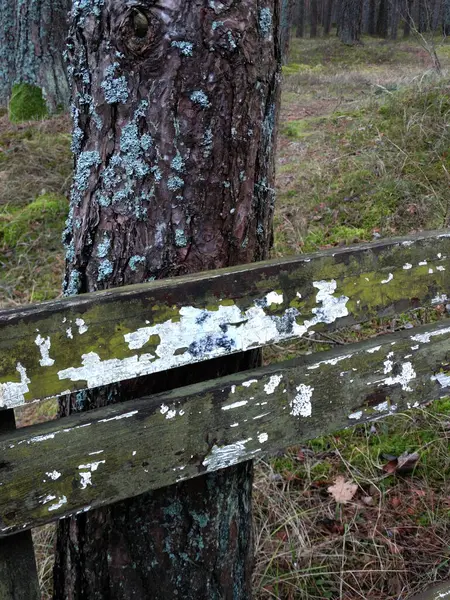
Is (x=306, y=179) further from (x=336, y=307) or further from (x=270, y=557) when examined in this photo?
(x=336, y=307)

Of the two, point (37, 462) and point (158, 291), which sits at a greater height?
point (158, 291)

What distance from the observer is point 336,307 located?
1387 millimetres

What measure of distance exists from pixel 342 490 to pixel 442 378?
1.31 metres

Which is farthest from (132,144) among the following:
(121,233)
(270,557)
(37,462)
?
(270,557)

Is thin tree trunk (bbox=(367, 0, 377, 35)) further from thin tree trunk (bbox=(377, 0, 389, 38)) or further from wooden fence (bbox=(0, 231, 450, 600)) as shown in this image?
wooden fence (bbox=(0, 231, 450, 600))

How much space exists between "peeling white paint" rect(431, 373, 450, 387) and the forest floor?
1.08 metres

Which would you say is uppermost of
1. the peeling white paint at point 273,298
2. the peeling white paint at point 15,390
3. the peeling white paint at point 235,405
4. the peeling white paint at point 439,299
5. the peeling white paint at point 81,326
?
the peeling white paint at point 81,326

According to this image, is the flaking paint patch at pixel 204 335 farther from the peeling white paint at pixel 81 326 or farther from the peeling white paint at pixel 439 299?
the peeling white paint at pixel 439 299

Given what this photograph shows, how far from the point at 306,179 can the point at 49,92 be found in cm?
378

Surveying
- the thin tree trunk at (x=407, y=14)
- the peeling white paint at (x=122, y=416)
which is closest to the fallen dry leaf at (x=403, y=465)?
the peeling white paint at (x=122, y=416)

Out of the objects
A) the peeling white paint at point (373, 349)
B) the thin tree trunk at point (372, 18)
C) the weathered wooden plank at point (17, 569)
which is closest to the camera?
the weathered wooden plank at point (17, 569)

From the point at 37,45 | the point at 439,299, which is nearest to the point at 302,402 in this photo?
the point at 439,299

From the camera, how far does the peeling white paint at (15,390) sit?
1.09m

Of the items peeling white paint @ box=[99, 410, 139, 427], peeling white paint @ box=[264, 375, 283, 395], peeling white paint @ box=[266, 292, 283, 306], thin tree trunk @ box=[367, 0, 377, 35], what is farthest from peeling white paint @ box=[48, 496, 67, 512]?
thin tree trunk @ box=[367, 0, 377, 35]
